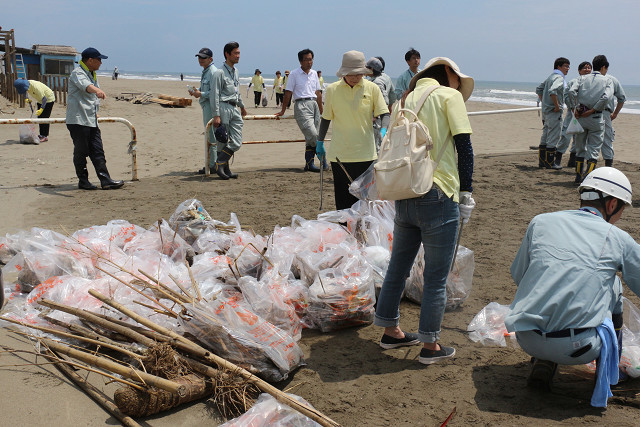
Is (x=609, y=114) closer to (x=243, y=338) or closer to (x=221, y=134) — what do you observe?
(x=221, y=134)

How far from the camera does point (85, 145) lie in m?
7.10

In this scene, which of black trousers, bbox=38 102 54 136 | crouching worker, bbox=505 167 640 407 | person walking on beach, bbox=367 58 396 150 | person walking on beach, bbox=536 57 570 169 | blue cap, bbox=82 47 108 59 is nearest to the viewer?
crouching worker, bbox=505 167 640 407

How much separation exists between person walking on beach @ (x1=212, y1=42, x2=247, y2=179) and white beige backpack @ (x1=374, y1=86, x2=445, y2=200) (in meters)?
5.05

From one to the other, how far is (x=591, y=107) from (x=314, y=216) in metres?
4.47

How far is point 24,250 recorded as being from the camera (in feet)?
13.3

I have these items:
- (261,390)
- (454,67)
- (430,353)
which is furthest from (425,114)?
(261,390)

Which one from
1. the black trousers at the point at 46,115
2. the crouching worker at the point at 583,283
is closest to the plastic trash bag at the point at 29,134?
the black trousers at the point at 46,115

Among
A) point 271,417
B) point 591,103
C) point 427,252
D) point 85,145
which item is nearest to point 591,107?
point 591,103

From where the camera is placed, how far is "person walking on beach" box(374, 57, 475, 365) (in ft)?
9.84

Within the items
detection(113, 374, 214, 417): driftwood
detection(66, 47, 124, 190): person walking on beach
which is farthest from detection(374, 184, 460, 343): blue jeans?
detection(66, 47, 124, 190): person walking on beach

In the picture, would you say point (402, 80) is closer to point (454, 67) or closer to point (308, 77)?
point (308, 77)

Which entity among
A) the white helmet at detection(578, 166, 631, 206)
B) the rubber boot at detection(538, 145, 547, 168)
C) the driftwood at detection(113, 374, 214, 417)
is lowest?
the driftwood at detection(113, 374, 214, 417)

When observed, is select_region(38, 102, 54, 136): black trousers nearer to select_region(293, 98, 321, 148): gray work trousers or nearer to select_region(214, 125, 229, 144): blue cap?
select_region(214, 125, 229, 144): blue cap

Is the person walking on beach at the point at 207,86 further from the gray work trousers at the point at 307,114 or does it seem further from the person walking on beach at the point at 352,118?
the person walking on beach at the point at 352,118
